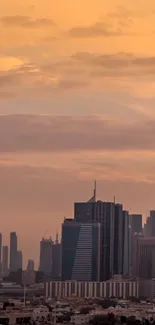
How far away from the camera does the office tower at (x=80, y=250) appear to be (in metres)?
106

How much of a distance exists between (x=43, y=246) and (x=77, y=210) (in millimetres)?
10448

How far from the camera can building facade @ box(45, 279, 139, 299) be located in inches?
3711

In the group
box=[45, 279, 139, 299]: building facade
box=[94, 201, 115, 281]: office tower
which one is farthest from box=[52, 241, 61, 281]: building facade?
box=[45, 279, 139, 299]: building facade

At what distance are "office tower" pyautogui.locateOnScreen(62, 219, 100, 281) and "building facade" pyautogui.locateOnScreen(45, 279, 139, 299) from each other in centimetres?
694

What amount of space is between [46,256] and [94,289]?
22.0m

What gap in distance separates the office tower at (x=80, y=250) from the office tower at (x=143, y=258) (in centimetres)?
277

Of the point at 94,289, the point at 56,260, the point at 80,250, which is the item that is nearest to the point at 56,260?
the point at 56,260

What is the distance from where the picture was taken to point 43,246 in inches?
4702

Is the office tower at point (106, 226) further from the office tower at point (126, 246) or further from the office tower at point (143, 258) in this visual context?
the office tower at point (143, 258)

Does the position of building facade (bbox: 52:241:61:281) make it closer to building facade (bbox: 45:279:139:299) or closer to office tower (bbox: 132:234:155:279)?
office tower (bbox: 132:234:155:279)

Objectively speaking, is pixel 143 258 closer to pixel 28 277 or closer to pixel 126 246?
pixel 126 246

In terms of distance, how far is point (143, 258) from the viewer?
109 meters

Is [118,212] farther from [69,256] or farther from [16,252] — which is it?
[16,252]

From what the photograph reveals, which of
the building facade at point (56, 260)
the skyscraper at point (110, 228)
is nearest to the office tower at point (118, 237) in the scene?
the skyscraper at point (110, 228)
